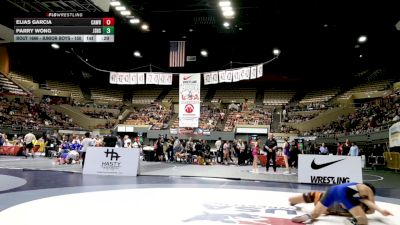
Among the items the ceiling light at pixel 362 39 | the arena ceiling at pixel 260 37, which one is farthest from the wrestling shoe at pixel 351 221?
the ceiling light at pixel 362 39

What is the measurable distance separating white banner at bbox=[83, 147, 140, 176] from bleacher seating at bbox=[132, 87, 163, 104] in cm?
3436

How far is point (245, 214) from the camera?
16.3ft

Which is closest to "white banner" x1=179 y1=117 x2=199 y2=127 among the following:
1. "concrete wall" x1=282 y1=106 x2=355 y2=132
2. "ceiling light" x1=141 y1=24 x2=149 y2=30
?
"ceiling light" x1=141 y1=24 x2=149 y2=30

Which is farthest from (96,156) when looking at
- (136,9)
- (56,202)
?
(136,9)

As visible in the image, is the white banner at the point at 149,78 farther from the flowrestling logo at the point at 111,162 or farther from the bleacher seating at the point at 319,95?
the bleacher seating at the point at 319,95

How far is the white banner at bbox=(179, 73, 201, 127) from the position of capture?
16.6m

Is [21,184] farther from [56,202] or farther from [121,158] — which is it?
[121,158]

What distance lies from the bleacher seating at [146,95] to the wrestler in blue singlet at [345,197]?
4159 cm

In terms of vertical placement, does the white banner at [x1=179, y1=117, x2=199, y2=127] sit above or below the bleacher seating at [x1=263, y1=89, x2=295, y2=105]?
below

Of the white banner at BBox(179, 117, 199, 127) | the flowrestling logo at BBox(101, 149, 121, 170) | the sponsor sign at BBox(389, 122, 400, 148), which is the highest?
the white banner at BBox(179, 117, 199, 127)

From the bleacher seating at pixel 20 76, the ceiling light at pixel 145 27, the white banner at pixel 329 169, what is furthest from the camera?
the bleacher seating at pixel 20 76

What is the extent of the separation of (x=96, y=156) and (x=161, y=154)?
970 centimetres

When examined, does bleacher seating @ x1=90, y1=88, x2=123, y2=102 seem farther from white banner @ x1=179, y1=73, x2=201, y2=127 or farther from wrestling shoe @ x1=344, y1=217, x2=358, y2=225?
wrestling shoe @ x1=344, y1=217, x2=358, y2=225

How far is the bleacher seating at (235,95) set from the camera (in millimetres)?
43406
